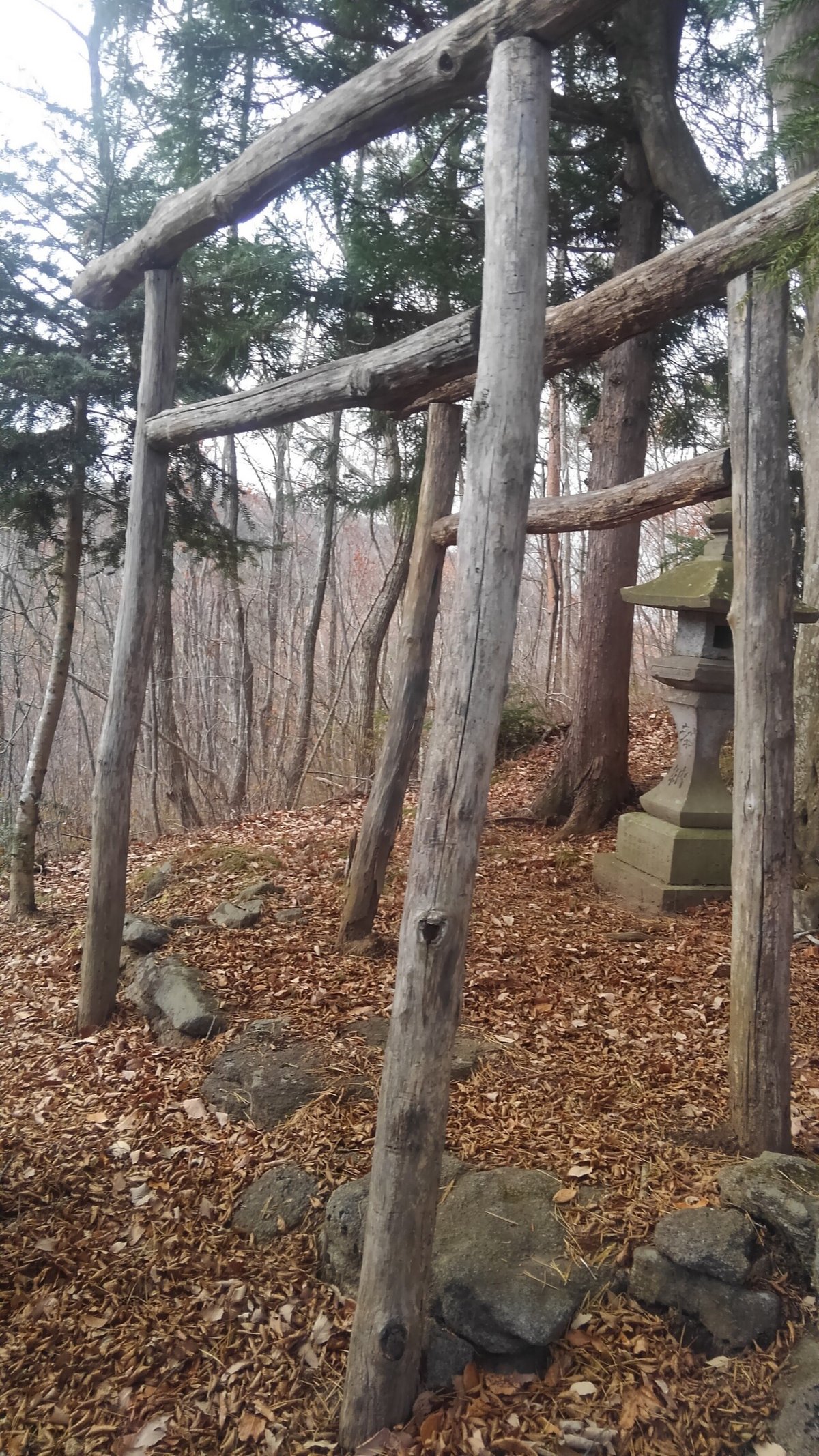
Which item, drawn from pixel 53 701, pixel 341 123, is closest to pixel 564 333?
pixel 341 123

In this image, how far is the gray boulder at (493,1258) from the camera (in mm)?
2430

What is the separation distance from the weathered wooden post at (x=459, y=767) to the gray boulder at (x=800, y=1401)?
0.93m

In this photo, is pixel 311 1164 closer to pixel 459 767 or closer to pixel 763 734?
pixel 459 767

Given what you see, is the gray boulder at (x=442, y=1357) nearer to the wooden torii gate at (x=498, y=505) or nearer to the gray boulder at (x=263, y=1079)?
the wooden torii gate at (x=498, y=505)

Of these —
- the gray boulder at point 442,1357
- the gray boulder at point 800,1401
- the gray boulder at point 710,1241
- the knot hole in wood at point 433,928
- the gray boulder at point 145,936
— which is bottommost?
the gray boulder at point 442,1357

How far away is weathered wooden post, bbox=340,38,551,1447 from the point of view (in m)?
2.28

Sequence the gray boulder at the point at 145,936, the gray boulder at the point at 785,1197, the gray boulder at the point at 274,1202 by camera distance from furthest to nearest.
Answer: the gray boulder at the point at 145,936 → the gray boulder at the point at 274,1202 → the gray boulder at the point at 785,1197

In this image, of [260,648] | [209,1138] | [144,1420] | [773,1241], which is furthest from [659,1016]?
[260,648]

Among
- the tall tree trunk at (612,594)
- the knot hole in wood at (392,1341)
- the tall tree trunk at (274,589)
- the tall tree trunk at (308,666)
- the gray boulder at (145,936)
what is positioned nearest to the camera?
the knot hole in wood at (392,1341)

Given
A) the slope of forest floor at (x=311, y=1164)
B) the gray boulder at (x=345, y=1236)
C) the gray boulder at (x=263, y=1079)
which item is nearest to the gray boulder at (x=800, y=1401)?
the slope of forest floor at (x=311, y=1164)

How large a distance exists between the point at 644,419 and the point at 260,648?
1014 cm

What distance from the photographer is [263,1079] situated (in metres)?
3.79

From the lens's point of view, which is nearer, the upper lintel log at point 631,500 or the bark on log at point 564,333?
the bark on log at point 564,333

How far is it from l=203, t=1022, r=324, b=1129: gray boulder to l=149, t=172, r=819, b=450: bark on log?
2957mm
